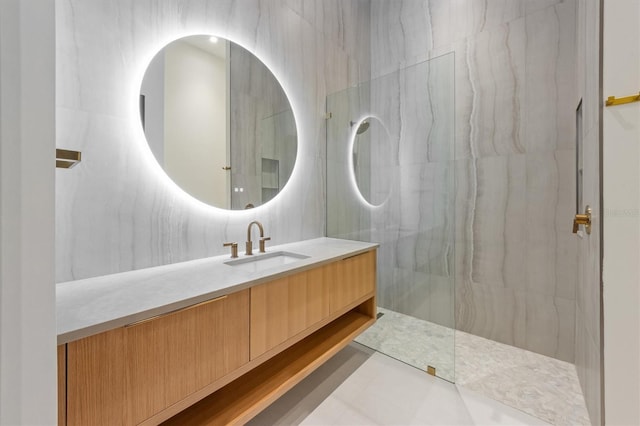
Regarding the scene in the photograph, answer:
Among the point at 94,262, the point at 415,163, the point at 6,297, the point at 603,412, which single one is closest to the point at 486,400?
the point at 603,412

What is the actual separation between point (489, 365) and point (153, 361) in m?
2.19

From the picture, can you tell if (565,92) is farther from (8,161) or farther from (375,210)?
(8,161)

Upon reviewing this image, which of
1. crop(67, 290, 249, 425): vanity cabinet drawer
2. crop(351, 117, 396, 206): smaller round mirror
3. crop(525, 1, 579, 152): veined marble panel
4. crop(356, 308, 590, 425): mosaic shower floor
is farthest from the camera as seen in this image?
crop(351, 117, 396, 206): smaller round mirror

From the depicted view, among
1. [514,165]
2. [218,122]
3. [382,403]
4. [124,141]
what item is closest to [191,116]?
[218,122]

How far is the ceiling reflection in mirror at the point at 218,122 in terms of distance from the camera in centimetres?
141

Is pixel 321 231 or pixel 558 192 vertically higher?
pixel 558 192

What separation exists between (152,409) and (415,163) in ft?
7.61

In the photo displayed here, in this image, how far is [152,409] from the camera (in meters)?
0.90

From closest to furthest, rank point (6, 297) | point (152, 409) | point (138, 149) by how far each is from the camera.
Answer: point (6, 297), point (152, 409), point (138, 149)

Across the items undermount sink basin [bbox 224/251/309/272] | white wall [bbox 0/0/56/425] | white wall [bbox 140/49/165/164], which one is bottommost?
undermount sink basin [bbox 224/251/309/272]

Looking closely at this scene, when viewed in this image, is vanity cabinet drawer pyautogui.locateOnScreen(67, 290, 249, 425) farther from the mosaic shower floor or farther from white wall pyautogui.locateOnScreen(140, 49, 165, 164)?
the mosaic shower floor

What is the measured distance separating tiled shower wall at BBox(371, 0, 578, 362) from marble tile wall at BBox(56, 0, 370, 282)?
5.36 ft
